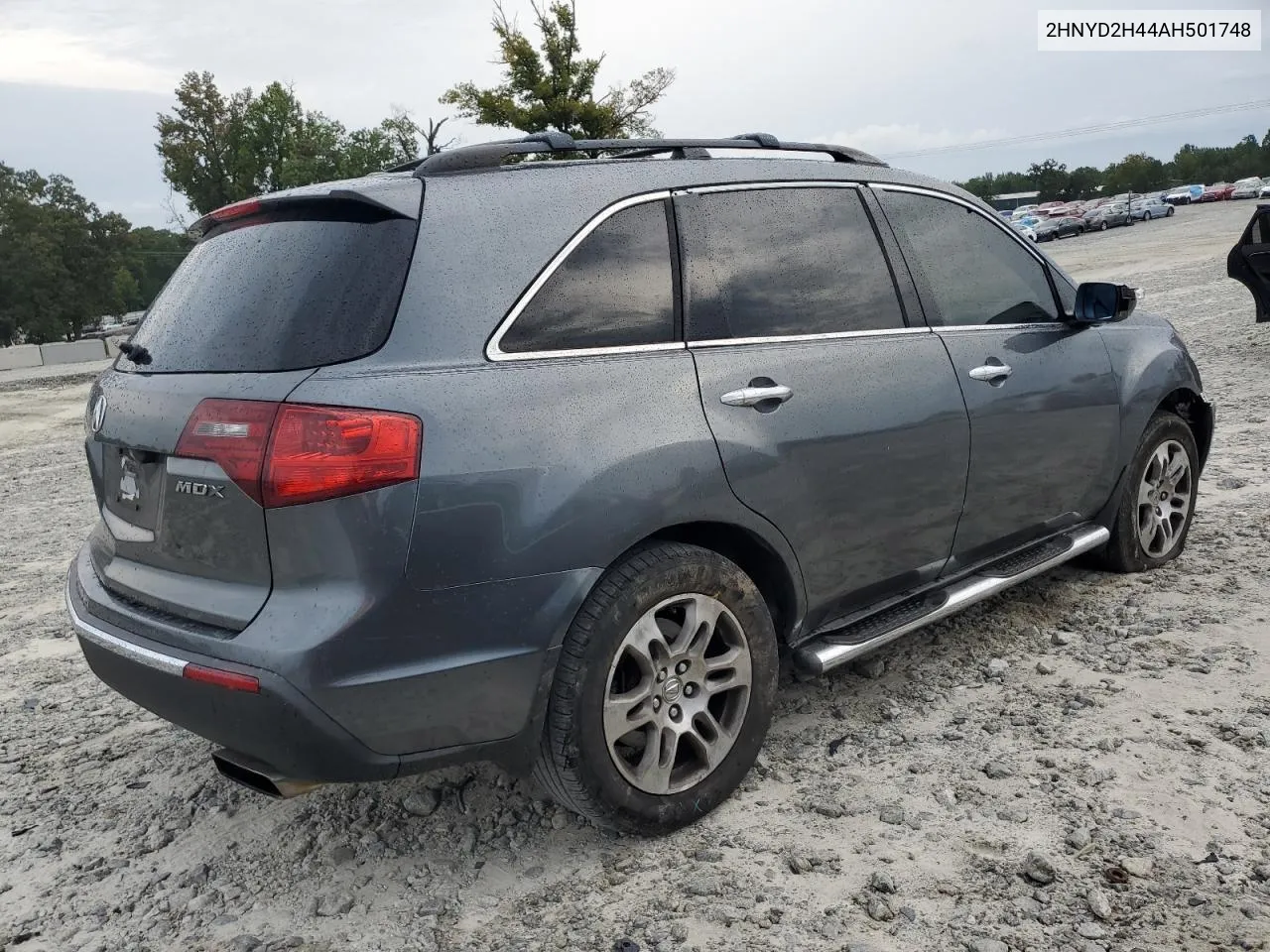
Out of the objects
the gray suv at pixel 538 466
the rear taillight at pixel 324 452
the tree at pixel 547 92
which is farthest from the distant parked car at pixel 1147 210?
the rear taillight at pixel 324 452

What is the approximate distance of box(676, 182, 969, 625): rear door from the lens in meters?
2.98

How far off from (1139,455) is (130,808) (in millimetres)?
4022

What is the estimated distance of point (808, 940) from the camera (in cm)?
246

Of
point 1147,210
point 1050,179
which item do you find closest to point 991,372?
point 1147,210

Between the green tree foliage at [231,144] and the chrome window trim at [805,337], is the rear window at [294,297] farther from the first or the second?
the green tree foliage at [231,144]

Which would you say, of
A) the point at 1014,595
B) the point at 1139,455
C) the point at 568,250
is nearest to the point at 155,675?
the point at 568,250

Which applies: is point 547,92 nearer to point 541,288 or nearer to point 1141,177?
point 541,288

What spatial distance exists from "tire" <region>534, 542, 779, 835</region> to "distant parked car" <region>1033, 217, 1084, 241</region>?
5320 centimetres

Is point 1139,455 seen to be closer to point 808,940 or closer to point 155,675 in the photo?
point 808,940

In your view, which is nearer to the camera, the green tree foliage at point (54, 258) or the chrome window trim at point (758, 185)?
the chrome window trim at point (758, 185)

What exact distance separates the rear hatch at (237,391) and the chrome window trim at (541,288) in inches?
10.2

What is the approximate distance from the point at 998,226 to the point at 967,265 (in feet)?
1.07

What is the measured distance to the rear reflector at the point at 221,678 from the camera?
235 cm

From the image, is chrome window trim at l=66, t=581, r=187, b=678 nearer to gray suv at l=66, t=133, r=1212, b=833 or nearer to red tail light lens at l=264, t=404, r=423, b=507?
gray suv at l=66, t=133, r=1212, b=833
